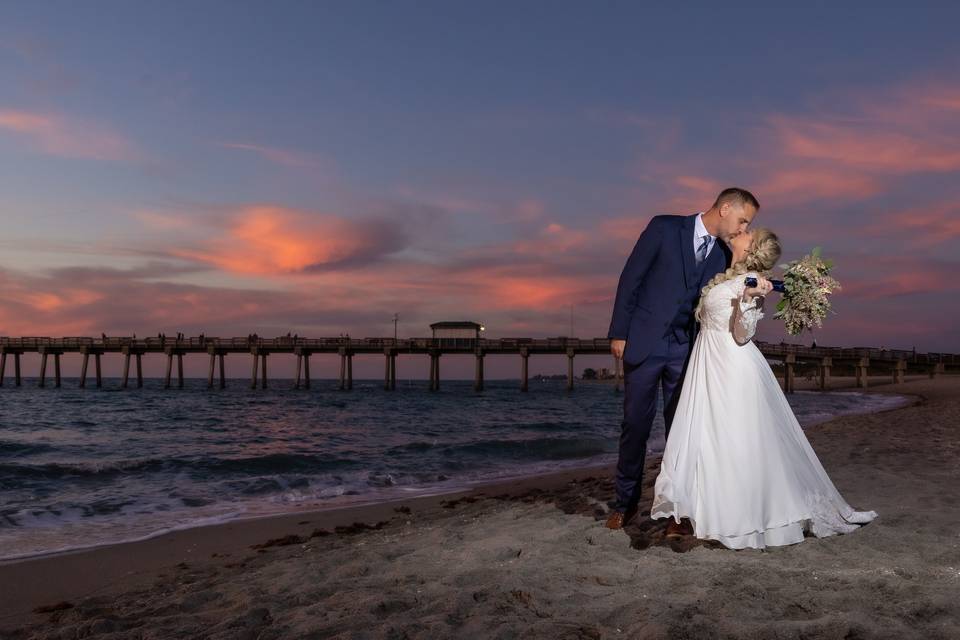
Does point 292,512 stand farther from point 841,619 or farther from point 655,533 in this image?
point 841,619

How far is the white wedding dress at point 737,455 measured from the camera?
440cm

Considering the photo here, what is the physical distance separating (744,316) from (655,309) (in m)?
0.60

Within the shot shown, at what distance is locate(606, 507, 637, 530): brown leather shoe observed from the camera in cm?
512

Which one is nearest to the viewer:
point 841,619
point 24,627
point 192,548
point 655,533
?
point 841,619

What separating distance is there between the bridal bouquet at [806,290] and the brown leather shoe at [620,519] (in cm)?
175

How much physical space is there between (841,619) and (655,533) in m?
1.83

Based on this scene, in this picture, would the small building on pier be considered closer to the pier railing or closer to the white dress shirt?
the pier railing

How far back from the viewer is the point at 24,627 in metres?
4.34

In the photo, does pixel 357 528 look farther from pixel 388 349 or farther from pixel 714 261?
pixel 388 349

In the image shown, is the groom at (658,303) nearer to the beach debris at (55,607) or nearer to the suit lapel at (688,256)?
the suit lapel at (688,256)

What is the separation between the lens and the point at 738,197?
4.63 metres

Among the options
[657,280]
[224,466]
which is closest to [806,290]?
[657,280]

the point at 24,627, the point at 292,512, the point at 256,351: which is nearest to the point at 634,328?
the point at 24,627

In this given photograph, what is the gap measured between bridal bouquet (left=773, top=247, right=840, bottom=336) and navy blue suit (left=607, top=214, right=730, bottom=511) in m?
0.45
